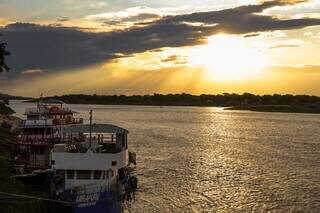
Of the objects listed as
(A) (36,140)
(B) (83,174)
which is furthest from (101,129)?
(A) (36,140)

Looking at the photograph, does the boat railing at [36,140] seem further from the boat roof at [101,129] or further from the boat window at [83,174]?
the boat window at [83,174]

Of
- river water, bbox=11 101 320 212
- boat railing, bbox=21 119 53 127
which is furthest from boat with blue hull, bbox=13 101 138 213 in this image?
river water, bbox=11 101 320 212

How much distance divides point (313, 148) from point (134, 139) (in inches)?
1424

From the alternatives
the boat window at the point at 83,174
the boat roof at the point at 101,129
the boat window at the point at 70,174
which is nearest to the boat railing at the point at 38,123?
the boat roof at the point at 101,129

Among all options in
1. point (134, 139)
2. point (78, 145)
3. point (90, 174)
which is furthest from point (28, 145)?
point (134, 139)

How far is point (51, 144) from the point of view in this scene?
49594 millimetres

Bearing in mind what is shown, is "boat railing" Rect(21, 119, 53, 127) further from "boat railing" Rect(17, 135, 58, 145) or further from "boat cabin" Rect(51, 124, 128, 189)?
"boat cabin" Rect(51, 124, 128, 189)

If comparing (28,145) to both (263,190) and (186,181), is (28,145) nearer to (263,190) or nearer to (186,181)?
(186,181)

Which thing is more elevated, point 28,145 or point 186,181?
point 28,145

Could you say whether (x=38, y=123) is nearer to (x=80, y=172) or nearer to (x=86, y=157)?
(x=80, y=172)

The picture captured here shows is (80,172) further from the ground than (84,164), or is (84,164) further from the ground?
(84,164)

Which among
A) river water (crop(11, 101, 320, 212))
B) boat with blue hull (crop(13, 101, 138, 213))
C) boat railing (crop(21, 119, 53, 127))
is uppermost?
boat railing (crop(21, 119, 53, 127))

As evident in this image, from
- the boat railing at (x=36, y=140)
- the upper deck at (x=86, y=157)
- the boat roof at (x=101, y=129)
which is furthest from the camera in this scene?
the boat railing at (x=36, y=140)

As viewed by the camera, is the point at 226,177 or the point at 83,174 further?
the point at 226,177
